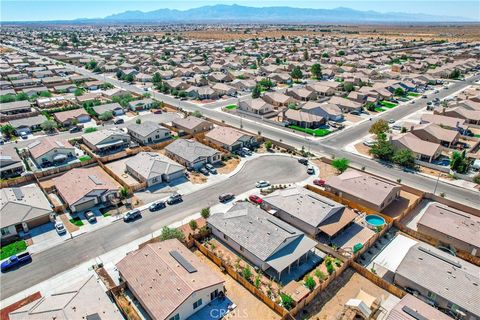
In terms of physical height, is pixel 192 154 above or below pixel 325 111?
below

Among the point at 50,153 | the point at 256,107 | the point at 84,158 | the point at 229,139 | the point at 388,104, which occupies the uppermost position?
the point at 256,107

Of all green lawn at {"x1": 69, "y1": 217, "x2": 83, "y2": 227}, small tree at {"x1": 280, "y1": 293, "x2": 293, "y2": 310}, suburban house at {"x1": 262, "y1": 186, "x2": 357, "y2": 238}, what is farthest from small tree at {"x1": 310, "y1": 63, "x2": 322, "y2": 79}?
small tree at {"x1": 280, "y1": 293, "x2": 293, "y2": 310}

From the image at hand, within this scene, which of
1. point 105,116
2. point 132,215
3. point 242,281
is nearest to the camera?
point 242,281

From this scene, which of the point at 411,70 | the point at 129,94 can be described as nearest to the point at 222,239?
the point at 129,94

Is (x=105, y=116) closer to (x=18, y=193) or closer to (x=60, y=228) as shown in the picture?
(x=18, y=193)

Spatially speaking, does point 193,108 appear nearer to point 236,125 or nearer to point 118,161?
point 236,125

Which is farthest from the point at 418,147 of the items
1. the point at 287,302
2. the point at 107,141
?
the point at 107,141

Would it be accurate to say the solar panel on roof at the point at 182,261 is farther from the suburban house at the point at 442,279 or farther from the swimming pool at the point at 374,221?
the swimming pool at the point at 374,221

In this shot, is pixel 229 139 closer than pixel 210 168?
No
